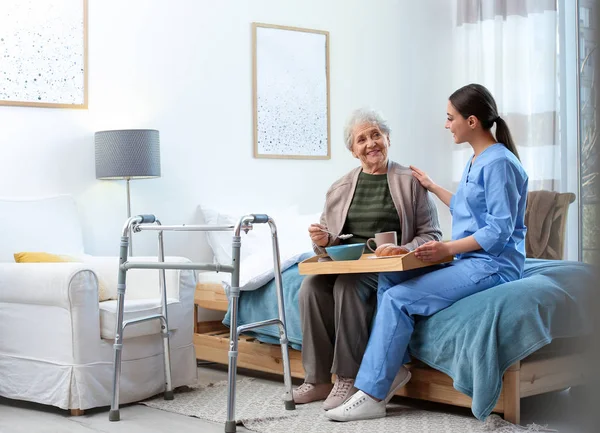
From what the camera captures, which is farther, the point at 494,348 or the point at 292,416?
the point at 292,416

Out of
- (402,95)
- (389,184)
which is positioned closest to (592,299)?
(389,184)

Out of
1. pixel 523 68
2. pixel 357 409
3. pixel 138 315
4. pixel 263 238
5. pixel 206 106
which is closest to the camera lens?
pixel 357 409

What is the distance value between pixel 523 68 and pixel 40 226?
10.5 ft

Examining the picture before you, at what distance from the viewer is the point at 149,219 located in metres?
2.93

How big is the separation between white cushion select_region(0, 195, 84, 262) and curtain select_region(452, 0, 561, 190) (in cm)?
286

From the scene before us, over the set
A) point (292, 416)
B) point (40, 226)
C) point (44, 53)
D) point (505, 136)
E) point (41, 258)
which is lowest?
point (292, 416)

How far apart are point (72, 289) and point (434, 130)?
11.1 feet

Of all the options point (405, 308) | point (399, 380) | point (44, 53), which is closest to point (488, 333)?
point (405, 308)

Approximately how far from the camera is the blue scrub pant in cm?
249

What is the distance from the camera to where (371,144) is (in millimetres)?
2928

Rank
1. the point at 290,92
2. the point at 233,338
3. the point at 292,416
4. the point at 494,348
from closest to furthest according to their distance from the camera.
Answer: the point at 494,348 → the point at 233,338 → the point at 292,416 → the point at 290,92

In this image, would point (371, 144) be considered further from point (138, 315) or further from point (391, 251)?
point (138, 315)

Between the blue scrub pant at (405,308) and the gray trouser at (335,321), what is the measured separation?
209mm

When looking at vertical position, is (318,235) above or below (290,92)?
below
